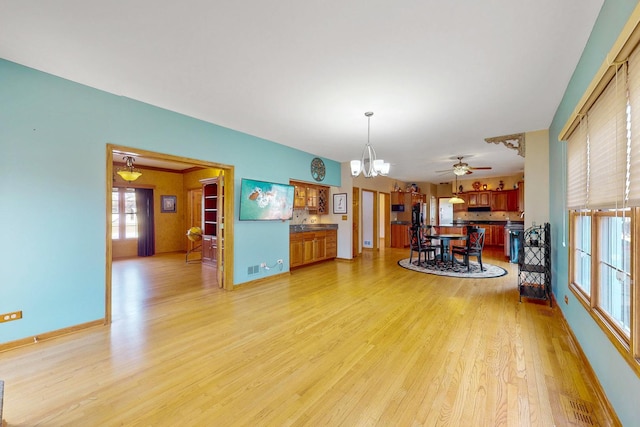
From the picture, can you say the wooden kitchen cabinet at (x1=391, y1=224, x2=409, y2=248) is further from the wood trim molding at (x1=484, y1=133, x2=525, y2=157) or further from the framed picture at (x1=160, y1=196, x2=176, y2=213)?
the framed picture at (x1=160, y1=196, x2=176, y2=213)

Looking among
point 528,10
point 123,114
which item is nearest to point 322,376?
point 528,10

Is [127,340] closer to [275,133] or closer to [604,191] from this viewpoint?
[275,133]

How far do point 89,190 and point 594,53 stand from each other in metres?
4.67

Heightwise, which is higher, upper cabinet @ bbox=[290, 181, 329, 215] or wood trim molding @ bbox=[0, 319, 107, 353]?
upper cabinet @ bbox=[290, 181, 329, 215]

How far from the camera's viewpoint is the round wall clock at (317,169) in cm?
597

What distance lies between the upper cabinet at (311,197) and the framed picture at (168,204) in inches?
176

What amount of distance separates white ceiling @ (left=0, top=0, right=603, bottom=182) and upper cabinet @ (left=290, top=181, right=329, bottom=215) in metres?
2.69

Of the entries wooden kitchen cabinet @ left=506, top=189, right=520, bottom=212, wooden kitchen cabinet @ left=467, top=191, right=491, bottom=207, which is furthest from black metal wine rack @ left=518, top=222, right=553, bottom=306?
wooden kitchen cabinet @ left=467, top=191, right=491, bottom=207

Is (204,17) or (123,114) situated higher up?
(204,17)

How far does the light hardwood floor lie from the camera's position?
1.64 metres

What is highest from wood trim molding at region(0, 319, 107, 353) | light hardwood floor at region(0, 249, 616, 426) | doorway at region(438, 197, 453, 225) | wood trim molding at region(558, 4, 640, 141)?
wood trim molding at region(558, 4, 640, 141)

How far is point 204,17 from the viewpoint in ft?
6.07

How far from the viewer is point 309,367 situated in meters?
2.14

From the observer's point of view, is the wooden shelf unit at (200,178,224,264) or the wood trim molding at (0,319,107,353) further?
the wooden shelf unit at (200,178,224,264)
